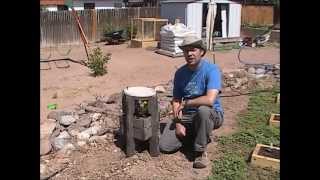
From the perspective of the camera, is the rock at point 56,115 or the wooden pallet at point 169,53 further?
the wooden pallet at point 169,53

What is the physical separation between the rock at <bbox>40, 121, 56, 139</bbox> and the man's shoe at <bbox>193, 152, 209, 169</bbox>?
1.88 meters

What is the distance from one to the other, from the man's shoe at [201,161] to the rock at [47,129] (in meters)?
1.88

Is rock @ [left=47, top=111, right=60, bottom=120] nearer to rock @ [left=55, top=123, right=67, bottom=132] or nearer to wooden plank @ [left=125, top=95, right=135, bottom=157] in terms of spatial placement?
rock @ [left=55, top=123, right=67, bottom=132]

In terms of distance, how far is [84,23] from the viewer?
20.3 m

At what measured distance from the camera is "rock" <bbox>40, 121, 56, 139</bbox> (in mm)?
5074

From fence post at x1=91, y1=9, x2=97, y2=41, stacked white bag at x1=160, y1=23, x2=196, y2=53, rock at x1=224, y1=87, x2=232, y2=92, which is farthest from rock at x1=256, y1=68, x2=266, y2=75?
fence post at x1=91, y1=9, x2=97, y2=41

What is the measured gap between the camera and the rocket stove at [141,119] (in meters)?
4.38

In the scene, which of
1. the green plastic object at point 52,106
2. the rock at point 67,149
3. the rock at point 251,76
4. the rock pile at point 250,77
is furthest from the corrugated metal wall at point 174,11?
the rock at point 67,149

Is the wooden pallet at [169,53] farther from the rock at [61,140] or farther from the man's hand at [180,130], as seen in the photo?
the man's hand at [180,130]

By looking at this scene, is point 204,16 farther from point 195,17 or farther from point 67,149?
point 67,149

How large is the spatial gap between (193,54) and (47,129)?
2.11 metres
